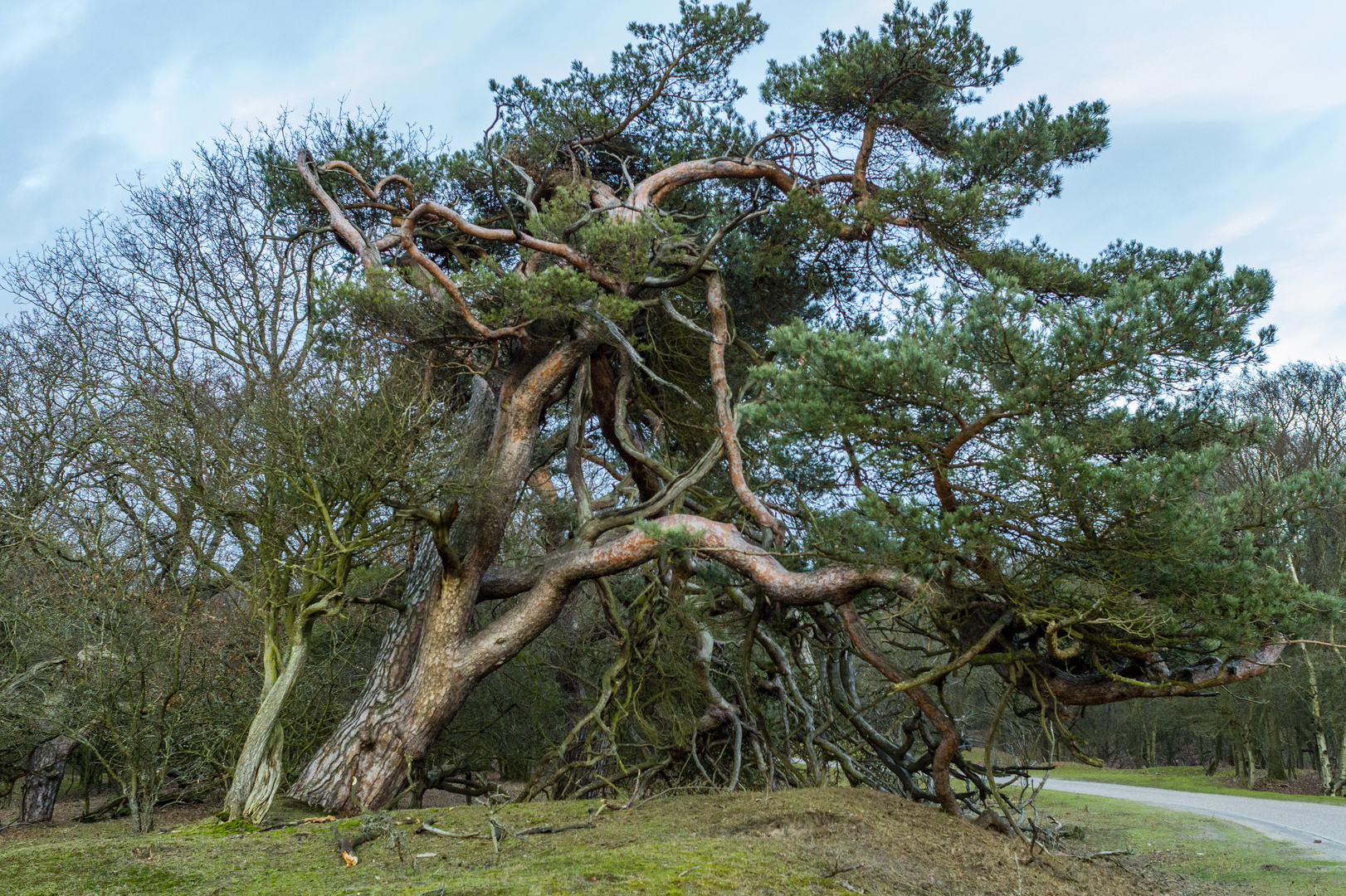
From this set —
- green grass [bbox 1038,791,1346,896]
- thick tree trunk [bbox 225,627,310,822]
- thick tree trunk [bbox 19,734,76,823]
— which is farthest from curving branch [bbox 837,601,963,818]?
thick tree trunk [bbox 19,734,76,823]

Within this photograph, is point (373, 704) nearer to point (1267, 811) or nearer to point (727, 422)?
point (727, 422)

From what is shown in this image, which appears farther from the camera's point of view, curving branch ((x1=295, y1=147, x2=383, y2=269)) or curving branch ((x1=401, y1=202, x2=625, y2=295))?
curving branch ((x1=295, y1=147, x2=383, y2=269))

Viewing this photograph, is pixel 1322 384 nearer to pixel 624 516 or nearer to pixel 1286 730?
pixel 1286 730

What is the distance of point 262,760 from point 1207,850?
8296 mm

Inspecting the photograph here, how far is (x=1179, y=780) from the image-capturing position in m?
22.0

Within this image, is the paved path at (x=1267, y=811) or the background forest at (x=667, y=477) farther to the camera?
the paved path at (x=1267, y=811)

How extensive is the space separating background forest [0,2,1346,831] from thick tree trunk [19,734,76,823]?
2.1 inches

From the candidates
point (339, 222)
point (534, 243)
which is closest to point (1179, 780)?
point (534, 243)

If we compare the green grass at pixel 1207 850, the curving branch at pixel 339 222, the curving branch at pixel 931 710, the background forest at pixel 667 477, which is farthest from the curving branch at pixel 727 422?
the green grass at pixel 1207 850

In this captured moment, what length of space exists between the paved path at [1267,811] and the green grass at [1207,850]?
1.21 feet

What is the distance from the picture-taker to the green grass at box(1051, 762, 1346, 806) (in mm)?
17000

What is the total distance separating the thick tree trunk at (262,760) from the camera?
16.9ft

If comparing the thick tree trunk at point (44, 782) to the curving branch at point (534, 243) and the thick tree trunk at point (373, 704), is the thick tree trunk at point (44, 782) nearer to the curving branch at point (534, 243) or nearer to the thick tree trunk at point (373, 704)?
the thick tree trunk at point (373, 704)

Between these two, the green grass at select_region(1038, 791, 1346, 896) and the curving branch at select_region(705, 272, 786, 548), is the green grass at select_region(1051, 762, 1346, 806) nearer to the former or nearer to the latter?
the green grass at select_region(1038, 791, 1346, 896)
